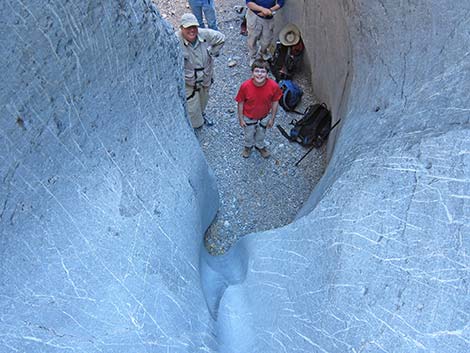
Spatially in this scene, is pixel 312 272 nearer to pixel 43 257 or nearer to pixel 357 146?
pixel 357 146

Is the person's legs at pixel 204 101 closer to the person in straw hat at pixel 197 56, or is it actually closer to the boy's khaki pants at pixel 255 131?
the person in straw hat at pixel 197 56

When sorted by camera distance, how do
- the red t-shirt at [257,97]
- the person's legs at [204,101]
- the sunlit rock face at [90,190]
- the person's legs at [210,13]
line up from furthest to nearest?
the person's legs at [210,13] < the person's legs at [204,101] < the red t-shirt at [257,97] < the sunlit rock face at [90,190]

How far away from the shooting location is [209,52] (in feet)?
10.9

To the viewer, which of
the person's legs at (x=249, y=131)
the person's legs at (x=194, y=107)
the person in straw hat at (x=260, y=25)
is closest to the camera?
the person's legs at (x=249, y=131)

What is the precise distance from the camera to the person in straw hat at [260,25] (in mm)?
4129

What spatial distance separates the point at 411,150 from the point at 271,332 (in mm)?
935

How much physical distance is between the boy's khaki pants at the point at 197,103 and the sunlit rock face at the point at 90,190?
3.75 feet

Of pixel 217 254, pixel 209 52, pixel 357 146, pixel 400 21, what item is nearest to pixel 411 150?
pixel 357 146

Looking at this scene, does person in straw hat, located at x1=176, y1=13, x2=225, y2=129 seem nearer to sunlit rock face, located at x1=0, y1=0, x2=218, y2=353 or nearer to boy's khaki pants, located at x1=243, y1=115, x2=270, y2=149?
boy's khaki pants, located at x1=243, y1=115, x2=270, y2=149

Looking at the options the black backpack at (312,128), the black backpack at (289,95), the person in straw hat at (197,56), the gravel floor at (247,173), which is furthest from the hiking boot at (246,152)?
the black backpack at (289,95)

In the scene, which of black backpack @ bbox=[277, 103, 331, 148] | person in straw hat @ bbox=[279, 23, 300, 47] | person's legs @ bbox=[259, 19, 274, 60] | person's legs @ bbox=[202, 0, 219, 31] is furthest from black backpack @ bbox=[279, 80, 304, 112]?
person's legs @ bbox=[202, 0, 219, 31]

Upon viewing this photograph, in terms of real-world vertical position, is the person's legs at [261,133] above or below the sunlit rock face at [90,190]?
below

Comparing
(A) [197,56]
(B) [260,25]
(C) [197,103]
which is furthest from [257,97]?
(B) [260,25]

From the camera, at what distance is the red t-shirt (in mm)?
3125
